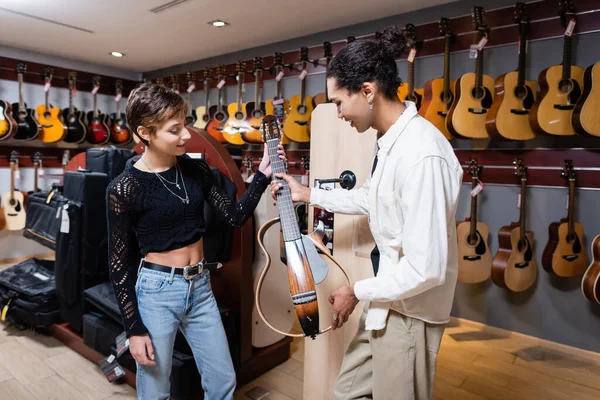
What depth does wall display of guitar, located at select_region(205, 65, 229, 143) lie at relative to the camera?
4677 millimetres

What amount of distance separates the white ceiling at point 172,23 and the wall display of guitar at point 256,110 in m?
0.32

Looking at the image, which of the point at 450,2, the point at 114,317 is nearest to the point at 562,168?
the point at 450,2

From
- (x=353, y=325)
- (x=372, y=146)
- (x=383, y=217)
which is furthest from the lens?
(x=353, y=325)

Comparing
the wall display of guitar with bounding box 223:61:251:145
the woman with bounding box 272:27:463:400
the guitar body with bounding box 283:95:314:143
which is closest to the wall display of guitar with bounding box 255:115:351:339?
the woman with bounding box 272:27:463:400

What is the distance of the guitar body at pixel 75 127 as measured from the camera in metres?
5.08

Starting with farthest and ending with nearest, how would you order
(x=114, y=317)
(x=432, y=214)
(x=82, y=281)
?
1. (x=82, y=281)
2. (x=114, y=317)
3. (x=432, y=214)

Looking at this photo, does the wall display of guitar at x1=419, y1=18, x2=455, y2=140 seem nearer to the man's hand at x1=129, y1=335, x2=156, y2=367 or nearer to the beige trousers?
the beige trousers

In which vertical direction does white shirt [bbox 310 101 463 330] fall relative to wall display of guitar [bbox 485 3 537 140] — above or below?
below

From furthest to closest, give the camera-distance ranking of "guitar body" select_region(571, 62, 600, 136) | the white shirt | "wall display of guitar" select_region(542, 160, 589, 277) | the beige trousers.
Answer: "wall display of guitar" select_region(542, 160, 589, 277), "guitar body" select_region(571, 62, 600, 136), the beige trousers, the white shirt

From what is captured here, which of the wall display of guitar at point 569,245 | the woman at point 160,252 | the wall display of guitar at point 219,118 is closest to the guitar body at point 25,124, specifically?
the wall display of guitar at point 219,118

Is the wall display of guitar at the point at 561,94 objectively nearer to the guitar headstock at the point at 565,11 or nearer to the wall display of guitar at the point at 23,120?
the guitar headstock at the point at 565,11

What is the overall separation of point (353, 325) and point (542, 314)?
1974 millimetres

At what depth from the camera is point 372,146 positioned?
1.63 meters

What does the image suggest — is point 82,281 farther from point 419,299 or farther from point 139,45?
point 139,45
